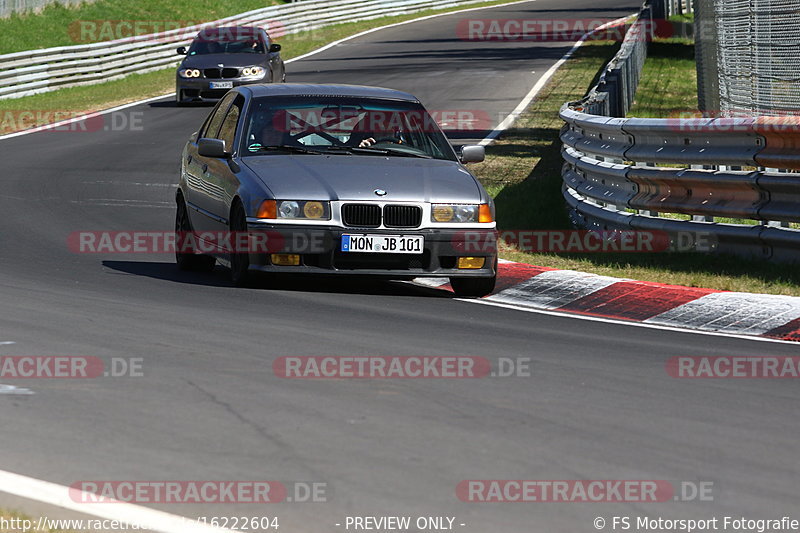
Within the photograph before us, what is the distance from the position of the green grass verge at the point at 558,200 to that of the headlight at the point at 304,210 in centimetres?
235

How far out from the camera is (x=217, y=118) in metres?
12.0

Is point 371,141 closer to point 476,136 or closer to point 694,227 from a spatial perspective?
point 694,227

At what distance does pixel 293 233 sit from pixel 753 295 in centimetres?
306

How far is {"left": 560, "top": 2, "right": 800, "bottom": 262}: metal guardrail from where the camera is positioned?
35.2 ft

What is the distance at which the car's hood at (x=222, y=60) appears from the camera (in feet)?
93.9

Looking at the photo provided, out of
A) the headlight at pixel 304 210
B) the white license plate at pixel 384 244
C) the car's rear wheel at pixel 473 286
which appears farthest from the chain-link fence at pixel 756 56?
the headlight at pixel 304 210

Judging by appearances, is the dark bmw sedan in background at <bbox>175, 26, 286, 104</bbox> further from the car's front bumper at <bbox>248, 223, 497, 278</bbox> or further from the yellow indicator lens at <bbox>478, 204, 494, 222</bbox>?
the car's front bumper at <bbox>248, 223, 497, 278</bbox>

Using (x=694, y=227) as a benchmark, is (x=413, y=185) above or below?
above

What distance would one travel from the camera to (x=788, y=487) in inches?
205

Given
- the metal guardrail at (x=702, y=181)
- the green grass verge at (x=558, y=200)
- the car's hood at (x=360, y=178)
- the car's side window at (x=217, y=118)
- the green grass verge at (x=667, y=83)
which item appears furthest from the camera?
the green grass verge at (x=667, y=83)

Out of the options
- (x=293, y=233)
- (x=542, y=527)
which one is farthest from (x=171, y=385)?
(x=293, y=233)

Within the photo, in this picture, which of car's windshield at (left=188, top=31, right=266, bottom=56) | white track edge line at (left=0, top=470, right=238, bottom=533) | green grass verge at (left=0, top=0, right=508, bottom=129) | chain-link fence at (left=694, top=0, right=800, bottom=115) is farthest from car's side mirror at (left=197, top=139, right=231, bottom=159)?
car's windshield at (left=188, top=31, right=266, bottom=56)

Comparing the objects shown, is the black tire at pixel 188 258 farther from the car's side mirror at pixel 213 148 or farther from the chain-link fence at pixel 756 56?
the chain-link fence at pixel 756 56

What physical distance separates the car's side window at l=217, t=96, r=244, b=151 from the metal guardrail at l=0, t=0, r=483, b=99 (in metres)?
20.6
